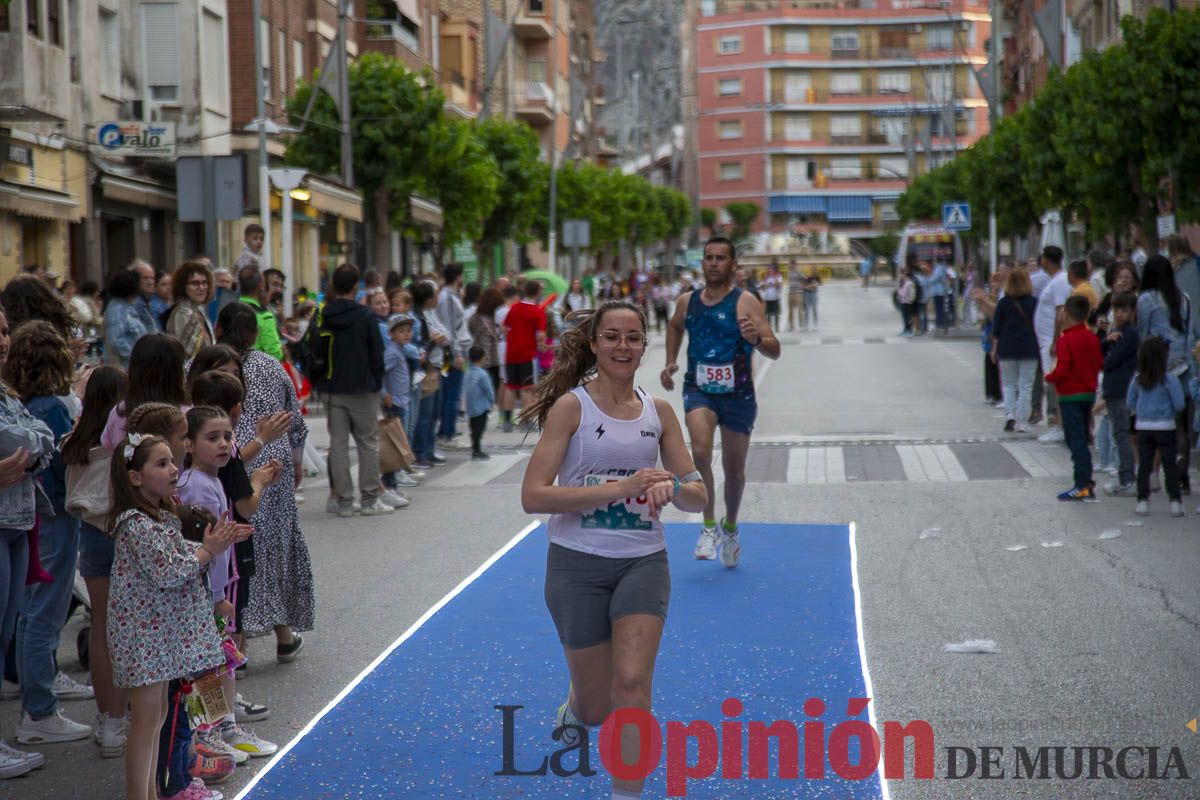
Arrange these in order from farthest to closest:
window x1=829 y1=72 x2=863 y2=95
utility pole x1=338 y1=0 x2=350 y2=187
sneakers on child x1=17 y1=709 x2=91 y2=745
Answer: window x1=829 y1=72 x2=863 y2=95 < utility pole x1=338 y1=0 x2=350 y2=187 < sneakers on child x1=17 y1=709 x2=91 y2=745

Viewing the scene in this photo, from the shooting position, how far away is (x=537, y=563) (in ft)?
36.8

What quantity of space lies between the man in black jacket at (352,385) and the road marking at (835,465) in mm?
4307

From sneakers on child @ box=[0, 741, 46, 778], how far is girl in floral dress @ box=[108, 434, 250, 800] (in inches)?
36.9

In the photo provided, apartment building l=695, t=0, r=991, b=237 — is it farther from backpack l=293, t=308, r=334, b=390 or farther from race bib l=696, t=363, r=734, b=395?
race bib l=696, t=363, r=734, b=395

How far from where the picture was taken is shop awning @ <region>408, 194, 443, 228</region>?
44559 millimetres

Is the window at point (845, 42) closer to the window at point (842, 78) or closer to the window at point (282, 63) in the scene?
the window at point (842, 78)

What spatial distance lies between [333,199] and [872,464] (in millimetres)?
14086

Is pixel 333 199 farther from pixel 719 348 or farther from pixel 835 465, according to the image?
pixel 719 348

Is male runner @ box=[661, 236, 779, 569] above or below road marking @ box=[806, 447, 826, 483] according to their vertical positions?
above

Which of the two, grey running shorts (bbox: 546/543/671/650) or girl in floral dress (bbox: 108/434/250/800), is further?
girl in floral dress (bbox: 108/434/250/800)

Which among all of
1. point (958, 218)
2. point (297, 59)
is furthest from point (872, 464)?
point (297, 59)

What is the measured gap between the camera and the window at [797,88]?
442ft

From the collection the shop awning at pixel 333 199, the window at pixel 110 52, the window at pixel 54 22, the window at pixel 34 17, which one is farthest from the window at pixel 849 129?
the window at pixel 34 17

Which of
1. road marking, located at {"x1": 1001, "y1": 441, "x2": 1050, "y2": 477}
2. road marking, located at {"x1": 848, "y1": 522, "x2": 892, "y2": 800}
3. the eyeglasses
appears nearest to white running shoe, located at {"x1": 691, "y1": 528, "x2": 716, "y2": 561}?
road marking, located at {"x1": 848, "y1": 522, "x2": 892, "y2": 800}
